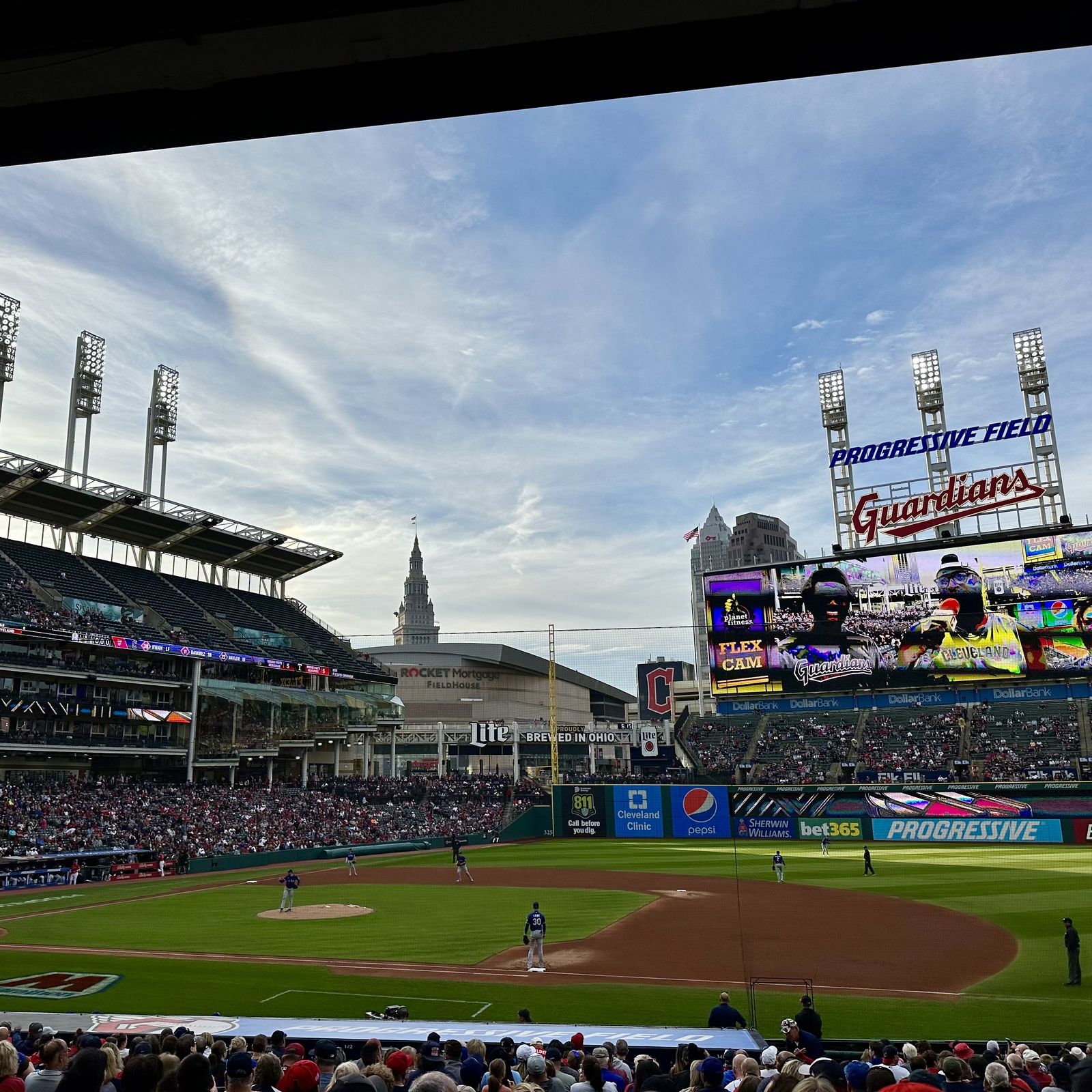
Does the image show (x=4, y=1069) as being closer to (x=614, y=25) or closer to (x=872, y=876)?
(x=614, y=25)

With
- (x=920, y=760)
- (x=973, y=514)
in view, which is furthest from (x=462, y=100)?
(x=920, y=760)

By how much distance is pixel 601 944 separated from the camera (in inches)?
923

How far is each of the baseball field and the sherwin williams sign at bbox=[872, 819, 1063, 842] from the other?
409 centimetres

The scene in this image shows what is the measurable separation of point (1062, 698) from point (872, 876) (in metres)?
30.5

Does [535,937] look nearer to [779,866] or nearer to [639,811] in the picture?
[779,866]

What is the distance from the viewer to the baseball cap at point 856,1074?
24.9ft

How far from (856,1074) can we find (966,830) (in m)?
45.7

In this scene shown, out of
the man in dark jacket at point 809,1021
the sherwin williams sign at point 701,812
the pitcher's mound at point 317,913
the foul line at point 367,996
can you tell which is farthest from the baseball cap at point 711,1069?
the sherwin williams sign at point 701,812

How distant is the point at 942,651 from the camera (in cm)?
5525

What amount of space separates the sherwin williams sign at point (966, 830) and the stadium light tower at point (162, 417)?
174ft

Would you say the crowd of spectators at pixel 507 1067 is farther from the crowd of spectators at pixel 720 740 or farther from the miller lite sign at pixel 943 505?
the crowd of spectators at pixel 720 740

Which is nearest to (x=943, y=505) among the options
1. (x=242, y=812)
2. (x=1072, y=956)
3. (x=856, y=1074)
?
→ (x=1072, y=956)

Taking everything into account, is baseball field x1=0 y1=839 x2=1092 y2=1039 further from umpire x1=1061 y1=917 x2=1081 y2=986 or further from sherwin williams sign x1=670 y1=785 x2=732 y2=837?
sherwin williams sign x1=670 y1=785 x2=732 y2=837

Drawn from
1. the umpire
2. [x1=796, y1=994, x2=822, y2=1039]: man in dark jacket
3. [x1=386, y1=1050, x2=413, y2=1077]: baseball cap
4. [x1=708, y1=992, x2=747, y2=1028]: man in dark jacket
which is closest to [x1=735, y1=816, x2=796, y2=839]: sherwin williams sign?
the umpire
